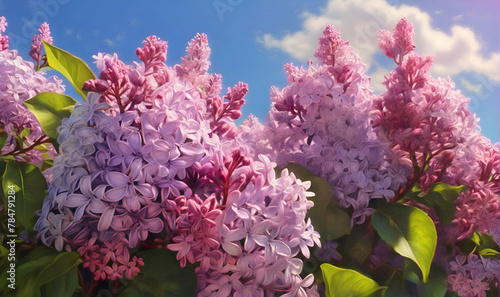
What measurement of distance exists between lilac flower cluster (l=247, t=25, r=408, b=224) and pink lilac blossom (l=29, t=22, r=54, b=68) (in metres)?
0.66

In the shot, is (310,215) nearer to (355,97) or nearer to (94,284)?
(355,97)

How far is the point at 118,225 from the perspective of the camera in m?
0.69

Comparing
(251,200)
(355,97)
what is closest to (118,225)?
(251,200)

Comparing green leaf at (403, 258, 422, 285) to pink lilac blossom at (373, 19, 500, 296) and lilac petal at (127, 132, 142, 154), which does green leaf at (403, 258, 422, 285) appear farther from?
lilac petal at (127, 132, 142, 154)

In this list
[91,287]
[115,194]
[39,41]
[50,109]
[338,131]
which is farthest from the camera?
[39,41]

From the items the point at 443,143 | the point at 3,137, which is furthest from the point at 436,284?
the point at 3,137

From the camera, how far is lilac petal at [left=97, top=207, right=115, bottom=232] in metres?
0.68

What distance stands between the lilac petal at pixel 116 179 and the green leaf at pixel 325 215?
409 mm

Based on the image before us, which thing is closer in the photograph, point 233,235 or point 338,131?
point 233,235

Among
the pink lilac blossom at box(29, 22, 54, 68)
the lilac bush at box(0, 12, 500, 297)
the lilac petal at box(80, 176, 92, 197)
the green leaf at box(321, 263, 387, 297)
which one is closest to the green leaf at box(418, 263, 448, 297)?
the lilac bush at box(0, 12, 500, 297)

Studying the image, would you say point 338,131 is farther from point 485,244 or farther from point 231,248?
point 485,244

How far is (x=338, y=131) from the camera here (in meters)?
1.02

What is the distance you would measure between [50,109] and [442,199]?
828 millimetres

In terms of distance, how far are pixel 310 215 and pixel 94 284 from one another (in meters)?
0.43
